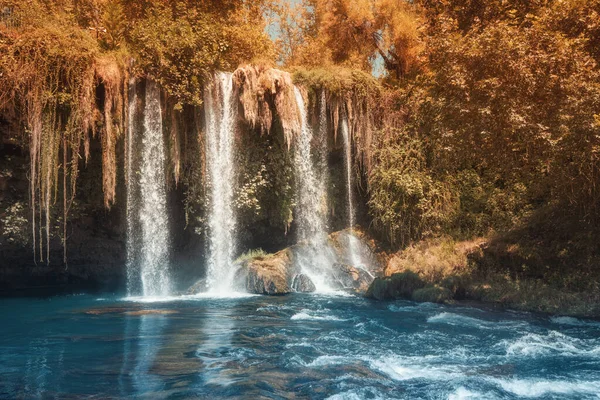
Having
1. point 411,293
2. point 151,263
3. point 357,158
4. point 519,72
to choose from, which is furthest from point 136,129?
point 519,72

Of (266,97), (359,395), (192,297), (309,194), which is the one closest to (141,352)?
(359,395)

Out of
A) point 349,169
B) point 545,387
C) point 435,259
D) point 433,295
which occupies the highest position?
point 349,169

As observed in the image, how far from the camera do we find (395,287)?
45.4 feet

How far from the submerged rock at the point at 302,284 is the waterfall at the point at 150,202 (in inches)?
151

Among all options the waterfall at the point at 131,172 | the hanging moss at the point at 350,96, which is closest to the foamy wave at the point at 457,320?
the hanging moss at the point at 350,96

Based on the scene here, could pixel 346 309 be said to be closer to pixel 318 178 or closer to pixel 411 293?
pixel 411 293

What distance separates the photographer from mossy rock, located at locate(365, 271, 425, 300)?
45.0 feet

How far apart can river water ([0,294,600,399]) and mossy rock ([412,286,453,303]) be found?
24.9 inches

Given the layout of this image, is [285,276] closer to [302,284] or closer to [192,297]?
[302,284]

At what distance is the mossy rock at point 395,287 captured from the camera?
1370 centimetres

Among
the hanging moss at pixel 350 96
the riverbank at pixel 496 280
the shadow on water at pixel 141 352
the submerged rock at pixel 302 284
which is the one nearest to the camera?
the shadow on water at pixel 141 352

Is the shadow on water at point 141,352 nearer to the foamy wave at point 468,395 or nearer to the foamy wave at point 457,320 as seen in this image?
the foamy wave at point 468,395

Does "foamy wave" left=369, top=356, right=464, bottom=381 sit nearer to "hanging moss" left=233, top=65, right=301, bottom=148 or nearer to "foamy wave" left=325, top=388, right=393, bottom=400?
"foamy wave" left=325, top=388, right=393, bottom=400

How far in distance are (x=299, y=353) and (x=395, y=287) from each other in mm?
6514
